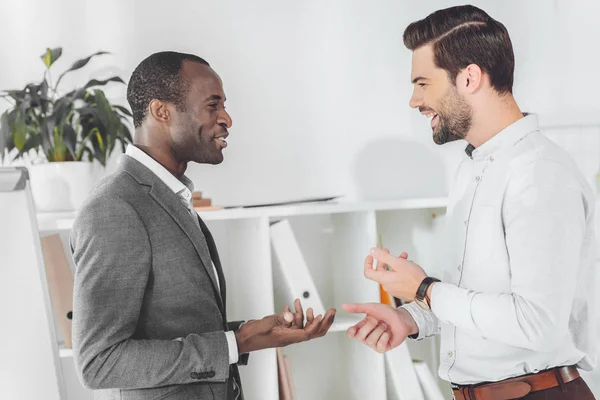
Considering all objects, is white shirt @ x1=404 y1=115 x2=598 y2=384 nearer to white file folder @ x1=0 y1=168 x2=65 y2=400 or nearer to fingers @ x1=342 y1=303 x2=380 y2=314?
fingers @ x1=342 y1=303 x2=380 y2=314

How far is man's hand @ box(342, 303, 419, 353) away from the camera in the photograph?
1733 mm

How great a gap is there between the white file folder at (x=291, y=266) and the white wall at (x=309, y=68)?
398mm

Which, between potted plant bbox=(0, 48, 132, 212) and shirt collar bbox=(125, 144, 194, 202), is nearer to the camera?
shirt collar bbox=(125, 144, 194, 202)

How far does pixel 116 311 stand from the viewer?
1390mm

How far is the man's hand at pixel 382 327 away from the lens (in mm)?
1733

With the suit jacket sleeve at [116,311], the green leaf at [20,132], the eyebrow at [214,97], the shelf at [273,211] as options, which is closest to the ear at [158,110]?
the eyebrow at [214,97]

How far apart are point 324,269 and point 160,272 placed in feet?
4.13

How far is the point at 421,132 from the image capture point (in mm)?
2758

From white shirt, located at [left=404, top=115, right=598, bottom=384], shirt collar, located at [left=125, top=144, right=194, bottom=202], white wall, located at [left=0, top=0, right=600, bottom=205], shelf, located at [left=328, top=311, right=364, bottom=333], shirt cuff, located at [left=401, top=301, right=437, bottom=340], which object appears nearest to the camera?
white shirt, located at [left=404, top=115, right=598, bottom=384]

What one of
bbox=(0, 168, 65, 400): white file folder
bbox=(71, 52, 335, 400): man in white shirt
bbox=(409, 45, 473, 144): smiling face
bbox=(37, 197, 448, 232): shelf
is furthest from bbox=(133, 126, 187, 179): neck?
bbox=(409, 45, 473, 144): smiling face

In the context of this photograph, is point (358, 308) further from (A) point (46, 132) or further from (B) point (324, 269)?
(A) point (46, 132)

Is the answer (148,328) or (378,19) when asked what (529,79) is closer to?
(378,19)

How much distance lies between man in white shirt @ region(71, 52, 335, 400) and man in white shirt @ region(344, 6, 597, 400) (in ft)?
1.19

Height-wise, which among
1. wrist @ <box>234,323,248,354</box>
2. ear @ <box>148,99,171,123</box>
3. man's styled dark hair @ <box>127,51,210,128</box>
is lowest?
wrist @ <box>234,323,248,354</box>
